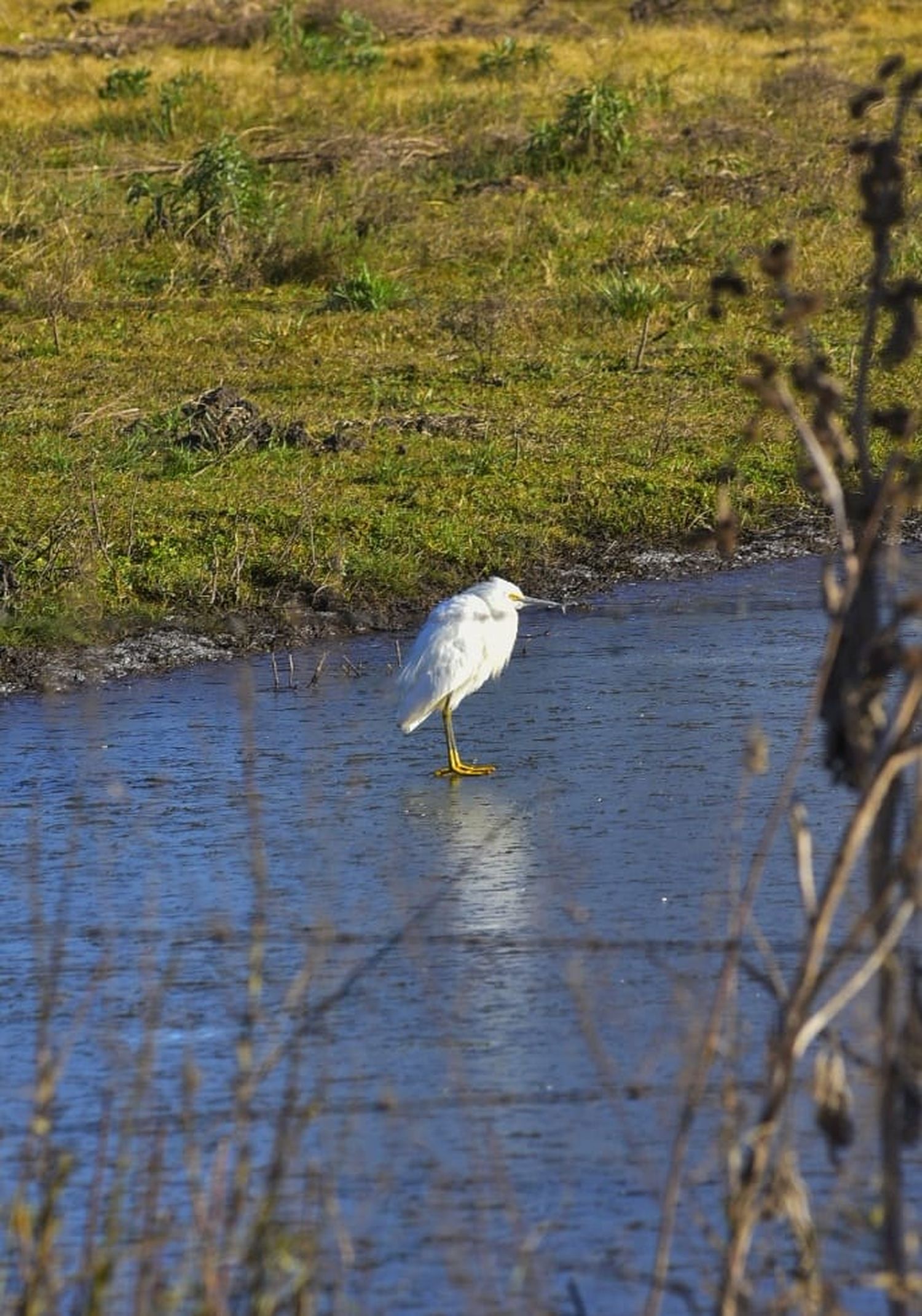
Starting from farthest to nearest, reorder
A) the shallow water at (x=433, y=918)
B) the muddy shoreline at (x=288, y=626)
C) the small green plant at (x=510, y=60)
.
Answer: the small green plant at (x=510, y=60) < the muddy shoreline at (x=288, y=626) < the shallow water at (x=433, y=918)

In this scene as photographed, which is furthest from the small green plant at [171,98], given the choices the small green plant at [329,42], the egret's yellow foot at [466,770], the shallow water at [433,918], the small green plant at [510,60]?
the egret's yellow foot at [466,770]

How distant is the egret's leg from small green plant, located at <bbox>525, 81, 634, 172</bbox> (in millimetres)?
10145

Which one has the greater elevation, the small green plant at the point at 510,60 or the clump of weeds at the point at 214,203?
the small green plant at the point at 510,60

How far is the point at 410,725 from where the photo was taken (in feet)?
24.2

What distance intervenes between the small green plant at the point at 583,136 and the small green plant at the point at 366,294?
362 centimetres

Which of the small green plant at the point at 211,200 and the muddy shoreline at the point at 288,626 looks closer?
the muddy shoreline at the point at 288,626

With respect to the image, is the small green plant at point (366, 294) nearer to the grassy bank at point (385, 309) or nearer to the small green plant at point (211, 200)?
the grassy bank at point (385, 309)

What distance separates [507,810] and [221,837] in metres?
0.87

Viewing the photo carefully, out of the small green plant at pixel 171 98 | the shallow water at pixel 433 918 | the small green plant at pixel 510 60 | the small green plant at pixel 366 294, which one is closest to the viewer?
the shallow water at pixel 433 918

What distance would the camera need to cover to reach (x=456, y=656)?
23.9ft

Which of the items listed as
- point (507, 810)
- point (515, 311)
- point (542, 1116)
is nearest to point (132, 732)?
point (507, 810)

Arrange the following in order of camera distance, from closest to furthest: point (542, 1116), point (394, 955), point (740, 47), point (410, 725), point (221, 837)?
point (542, 1116)
point (394, 955)
point (221, 837)
point (410, 725)
point (740, 47)

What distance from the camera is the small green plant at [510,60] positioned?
21.4 meters

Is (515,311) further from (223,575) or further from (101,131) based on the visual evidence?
(101,131)
